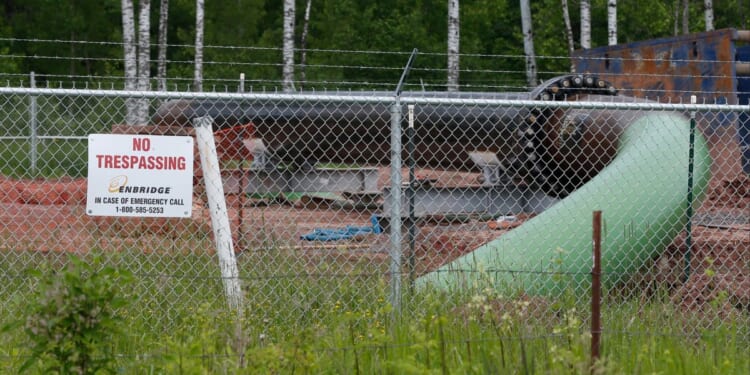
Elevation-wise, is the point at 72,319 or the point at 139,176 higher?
the point at 139,176

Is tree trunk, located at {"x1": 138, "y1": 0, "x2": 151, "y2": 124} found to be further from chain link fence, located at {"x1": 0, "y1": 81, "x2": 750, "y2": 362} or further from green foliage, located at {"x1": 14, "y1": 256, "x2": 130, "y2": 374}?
green foliage, located at {"x1": 14, "y1": 256, "x2": 130, "y2": 374}

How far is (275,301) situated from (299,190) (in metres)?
7.34

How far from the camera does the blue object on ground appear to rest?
33.2 feet

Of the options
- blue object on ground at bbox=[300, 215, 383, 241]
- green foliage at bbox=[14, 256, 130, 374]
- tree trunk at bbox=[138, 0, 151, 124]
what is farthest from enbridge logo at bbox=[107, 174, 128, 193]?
tree trunk at bbox=[138, 0, 151, 124]

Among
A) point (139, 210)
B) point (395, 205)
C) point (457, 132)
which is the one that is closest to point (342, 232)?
point (457, 132)

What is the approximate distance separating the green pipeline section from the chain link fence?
0.05 feet

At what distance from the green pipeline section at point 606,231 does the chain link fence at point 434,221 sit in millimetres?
16

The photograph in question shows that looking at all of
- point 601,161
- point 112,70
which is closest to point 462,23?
point 112,70

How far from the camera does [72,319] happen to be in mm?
4391

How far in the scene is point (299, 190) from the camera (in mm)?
13680

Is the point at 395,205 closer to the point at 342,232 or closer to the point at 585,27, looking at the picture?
the point at 342,232

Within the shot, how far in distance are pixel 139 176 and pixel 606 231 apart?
2.95m

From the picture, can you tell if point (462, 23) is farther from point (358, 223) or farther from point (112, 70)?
point (358, 223)

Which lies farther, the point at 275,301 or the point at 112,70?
the point at 112,70
